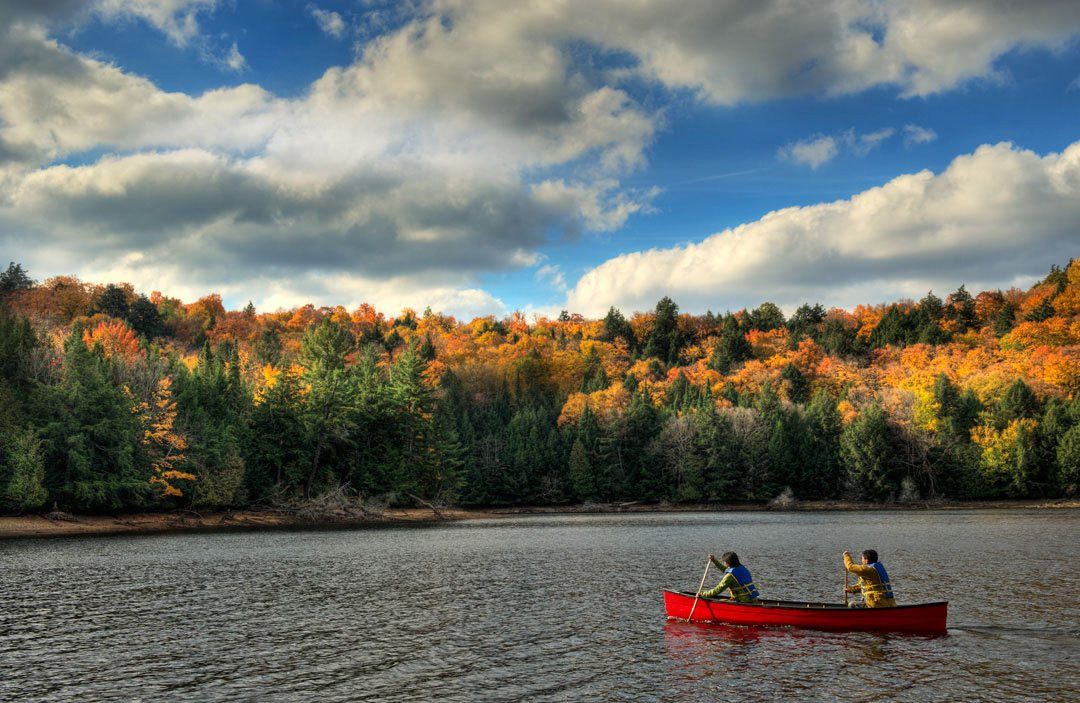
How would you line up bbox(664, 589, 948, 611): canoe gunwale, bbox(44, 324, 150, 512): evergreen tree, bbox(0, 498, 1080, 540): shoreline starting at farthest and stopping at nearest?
bbox(44, 324, 150, 512): evergreen tree
bbox(0, 498, 1080, 540): shoreline
bbox(664, 589, 948, 611): canoe gunwale

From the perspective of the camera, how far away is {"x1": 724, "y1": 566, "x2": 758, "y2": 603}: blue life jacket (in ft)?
107

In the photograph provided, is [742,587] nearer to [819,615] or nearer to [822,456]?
[819,615]

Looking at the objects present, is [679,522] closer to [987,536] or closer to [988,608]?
[987,536]

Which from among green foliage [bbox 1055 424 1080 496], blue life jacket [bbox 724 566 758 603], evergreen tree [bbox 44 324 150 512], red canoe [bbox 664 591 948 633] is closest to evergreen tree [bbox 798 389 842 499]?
green foliage [bbox 1055 424 1080 496]

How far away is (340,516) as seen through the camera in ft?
360

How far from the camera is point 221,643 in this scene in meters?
30.1

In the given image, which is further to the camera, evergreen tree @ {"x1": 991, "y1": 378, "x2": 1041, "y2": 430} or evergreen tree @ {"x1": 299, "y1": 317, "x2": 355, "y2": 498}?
evergreen tree @ {"x1": 991, "y1": 378, "x2": 1041, "y2": 430}

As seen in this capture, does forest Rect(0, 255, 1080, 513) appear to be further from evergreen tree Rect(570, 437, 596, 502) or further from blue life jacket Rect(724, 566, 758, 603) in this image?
blue life jacket Rect(724, 566, 758, 603)

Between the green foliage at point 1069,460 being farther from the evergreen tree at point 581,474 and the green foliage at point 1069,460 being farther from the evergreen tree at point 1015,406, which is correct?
the evergreen tree at point 581,474

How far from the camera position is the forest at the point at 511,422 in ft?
304

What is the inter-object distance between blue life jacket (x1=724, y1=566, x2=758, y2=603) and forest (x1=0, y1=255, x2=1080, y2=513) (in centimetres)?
7829

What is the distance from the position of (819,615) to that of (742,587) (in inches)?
126

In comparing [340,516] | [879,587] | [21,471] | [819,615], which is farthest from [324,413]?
[879,587]

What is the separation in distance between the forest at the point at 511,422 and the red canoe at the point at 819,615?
255 feet
